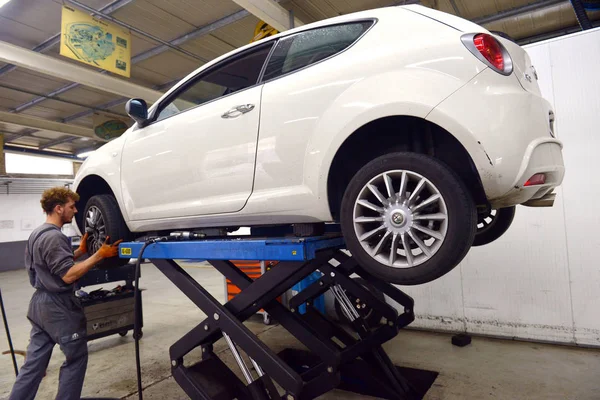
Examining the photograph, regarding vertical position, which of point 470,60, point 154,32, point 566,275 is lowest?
point 566,275

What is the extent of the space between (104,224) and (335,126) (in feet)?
6.36

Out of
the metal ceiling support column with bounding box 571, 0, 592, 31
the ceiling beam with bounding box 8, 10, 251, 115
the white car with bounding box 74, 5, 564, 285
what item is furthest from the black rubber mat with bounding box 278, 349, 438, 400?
the ceiling beam with bounding box 8, 10, 251, 115

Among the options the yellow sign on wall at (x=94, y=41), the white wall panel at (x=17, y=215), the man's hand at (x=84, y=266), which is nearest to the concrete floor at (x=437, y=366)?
the man's hand at (x=84, y=266)

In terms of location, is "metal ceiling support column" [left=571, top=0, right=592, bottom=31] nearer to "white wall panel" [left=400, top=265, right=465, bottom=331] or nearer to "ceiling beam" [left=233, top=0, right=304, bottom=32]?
"white wall panel" [left=400, top=265, right=465, bottom=331]

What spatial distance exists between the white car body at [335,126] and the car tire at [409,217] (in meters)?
0.15

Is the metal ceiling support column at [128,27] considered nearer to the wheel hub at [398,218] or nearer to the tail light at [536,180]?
the wheel hub at [398,218]

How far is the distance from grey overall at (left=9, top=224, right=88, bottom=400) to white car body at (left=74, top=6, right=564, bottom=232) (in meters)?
0.66

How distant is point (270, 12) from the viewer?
13.1 ft

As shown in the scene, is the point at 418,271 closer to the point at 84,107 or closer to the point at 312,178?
the point at 312,178

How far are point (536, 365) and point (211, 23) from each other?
509 centimetres

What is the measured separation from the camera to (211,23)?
4.85 metres

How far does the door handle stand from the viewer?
77.2 inches

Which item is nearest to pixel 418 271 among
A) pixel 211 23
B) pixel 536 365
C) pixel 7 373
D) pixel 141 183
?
pixel 141 183

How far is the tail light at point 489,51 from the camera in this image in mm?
1454
